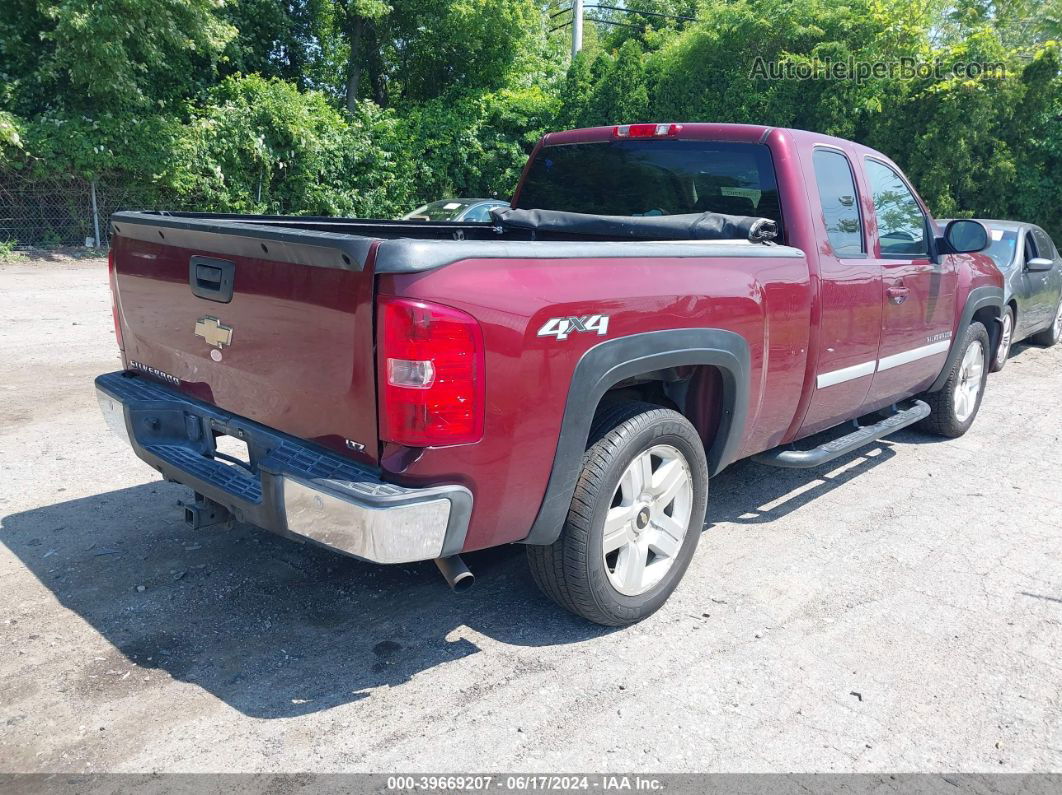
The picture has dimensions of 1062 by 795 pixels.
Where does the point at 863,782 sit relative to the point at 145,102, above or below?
below

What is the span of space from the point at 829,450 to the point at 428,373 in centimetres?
270

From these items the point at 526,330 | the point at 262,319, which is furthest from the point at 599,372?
the point at 262,319

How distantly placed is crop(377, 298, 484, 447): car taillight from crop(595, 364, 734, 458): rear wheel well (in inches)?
44.1

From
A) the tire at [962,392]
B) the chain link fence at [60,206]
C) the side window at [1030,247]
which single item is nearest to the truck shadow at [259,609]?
the tire at [962,392]

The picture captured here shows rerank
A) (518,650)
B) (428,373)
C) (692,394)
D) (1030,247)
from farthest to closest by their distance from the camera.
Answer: (1030,247) → (692,394) → (518,650) → (428,373)

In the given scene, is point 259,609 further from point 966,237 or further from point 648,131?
point 966,237

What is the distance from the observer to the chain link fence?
50.4 ft

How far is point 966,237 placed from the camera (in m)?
5.16

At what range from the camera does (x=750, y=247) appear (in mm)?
3770

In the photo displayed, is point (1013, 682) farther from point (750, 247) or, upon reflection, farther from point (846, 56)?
point (846, 56)

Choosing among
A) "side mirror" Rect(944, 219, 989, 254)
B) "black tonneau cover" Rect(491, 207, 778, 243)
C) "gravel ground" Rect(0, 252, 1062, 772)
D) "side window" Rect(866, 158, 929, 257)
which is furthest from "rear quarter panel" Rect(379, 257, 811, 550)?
"side mirror" Rect(944, 219, 989, 254)

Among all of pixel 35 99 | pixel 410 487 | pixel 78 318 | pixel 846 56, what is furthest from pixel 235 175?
pixel 410 487

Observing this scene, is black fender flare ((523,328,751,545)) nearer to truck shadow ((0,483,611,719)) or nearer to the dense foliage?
truck shadow ((0,483,611,719))

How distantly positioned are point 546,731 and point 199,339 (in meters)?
2.00
